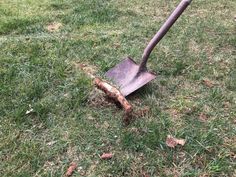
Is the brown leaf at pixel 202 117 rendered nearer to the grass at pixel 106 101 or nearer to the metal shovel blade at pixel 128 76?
the grass at pixel 106 101

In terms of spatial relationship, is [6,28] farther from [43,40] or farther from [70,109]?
[70,109]

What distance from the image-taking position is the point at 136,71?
11.2ft

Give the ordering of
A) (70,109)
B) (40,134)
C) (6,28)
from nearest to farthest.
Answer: (40,134) < (70,109) < (6,28)

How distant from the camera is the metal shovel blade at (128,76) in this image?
3.23m

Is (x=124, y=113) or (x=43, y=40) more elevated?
(x=124, y=113)

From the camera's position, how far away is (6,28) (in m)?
4.44

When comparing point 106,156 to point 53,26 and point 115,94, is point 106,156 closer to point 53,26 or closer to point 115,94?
point 115,94

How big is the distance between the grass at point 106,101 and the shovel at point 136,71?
12cm

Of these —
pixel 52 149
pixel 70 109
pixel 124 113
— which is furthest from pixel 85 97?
pixel 52 149

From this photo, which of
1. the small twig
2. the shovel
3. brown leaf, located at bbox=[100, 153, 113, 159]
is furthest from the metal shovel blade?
brown leaf, located at bbox=[100, 153, 113, 159]

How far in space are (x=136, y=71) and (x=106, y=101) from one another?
0.49m

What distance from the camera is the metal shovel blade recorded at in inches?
127

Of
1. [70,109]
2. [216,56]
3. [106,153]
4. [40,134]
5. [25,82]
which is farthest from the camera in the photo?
[216,56]

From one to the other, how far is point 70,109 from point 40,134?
1.19 feet
